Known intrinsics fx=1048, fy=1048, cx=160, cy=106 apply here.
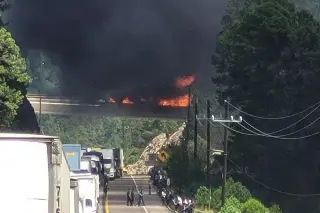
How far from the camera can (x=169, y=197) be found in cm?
6869

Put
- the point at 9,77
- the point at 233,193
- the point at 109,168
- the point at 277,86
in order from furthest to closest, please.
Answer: the point at 109,168 < the point at 277,86 < the point at 233,193 < the point at 9,77

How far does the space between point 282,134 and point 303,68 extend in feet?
15.7

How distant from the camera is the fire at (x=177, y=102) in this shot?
99094 millimetres

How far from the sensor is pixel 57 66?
10044 centimetres

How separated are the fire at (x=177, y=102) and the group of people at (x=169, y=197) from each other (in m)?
9.34

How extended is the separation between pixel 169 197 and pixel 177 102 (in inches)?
1329

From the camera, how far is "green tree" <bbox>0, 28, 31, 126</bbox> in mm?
57406

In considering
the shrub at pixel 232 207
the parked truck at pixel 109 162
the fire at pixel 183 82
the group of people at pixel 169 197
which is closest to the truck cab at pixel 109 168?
the parked truck at pixel 109 162

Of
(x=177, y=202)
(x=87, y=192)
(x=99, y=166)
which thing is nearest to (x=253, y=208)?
(x=177, y=202)

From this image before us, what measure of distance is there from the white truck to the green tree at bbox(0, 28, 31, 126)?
39.7m

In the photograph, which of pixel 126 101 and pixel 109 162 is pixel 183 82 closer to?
pixel 126 101

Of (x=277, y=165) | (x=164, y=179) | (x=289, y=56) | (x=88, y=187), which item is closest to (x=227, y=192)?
(x=277, y=165)

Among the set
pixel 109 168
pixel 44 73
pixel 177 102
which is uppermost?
pixel 44 73

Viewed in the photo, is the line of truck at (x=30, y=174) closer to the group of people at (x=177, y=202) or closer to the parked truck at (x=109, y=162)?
the group of people at (x=177, y=202)
